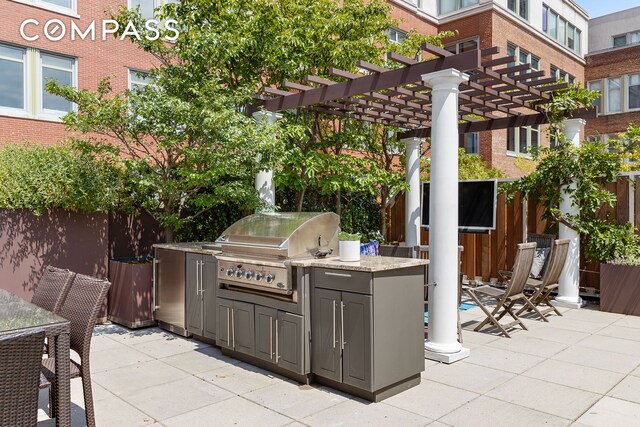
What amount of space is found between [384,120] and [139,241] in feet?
14.2

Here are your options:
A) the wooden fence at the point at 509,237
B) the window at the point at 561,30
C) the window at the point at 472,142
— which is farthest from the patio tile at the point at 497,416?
the window at the point at 561,30

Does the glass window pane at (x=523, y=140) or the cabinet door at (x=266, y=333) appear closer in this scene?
the cabinet door at (x=266, y=333)

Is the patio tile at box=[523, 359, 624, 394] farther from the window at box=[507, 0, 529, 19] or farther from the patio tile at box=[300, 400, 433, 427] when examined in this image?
the window at box=[507, 0, 529, 19]

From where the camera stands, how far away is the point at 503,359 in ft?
16.1

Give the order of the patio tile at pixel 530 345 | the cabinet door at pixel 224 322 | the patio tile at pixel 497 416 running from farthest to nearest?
the patio tile at pixel 530 345 → the cabinet door at pixel 224 322 → the patio tile at pixel 497 416

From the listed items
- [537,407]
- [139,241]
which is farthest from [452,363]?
[139,241]

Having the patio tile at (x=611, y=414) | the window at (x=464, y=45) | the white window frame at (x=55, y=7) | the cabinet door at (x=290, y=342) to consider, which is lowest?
the patio tile at (x=611, y=414)

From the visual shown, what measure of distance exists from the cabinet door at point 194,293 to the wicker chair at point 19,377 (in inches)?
134

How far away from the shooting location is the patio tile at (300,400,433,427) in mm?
3432

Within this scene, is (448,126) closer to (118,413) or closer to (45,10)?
(118,413)

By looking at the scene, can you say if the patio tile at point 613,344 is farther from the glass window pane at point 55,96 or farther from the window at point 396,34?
the window at point 396,34

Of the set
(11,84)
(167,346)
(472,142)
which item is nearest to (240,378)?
(167,346)

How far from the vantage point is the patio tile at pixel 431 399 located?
144 inches

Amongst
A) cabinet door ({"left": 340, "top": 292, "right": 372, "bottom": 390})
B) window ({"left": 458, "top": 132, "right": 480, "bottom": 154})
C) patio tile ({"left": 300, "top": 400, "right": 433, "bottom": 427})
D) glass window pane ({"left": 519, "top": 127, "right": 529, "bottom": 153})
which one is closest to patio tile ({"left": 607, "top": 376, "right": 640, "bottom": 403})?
patio tile ({"left": 300, "top": 400, "right": 433, "bottom": 427})
